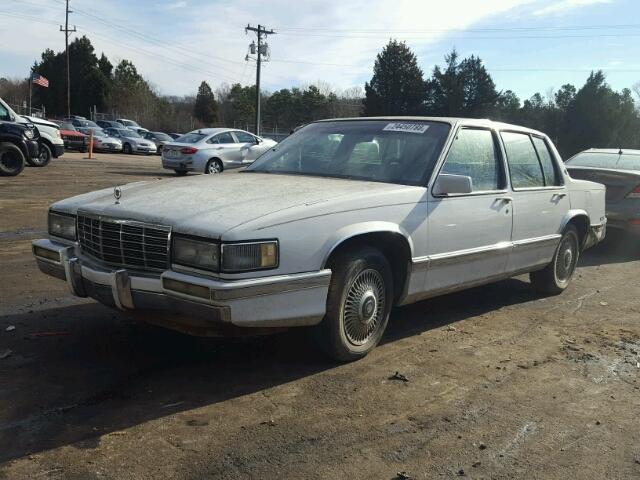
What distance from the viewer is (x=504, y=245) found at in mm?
5141

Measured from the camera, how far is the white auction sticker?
15.9 feet

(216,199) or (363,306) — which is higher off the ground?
(216,199)

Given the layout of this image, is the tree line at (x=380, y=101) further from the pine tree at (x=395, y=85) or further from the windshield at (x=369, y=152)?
the windshield at (x=369, y=152)

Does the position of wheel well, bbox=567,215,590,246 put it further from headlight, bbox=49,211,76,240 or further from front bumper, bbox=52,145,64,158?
front bumper, bbox=52,145,64,158

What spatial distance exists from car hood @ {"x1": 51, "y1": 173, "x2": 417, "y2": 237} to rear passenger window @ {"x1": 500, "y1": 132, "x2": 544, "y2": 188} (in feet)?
5.25

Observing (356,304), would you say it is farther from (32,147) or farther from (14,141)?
(32,147)

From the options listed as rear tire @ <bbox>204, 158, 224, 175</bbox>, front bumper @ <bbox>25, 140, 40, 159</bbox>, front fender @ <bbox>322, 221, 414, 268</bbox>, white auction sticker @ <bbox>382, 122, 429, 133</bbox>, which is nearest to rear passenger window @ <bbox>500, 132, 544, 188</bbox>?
white auction sticker @ <bbox>382, 122, 429, 133</bbox>

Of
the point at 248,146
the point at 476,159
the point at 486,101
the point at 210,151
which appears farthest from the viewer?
the point at 486,101

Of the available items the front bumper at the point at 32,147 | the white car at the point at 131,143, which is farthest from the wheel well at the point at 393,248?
the white car at the point at 131,143

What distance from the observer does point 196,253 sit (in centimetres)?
334

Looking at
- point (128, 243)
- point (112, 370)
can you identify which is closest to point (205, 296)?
point (128, 243)

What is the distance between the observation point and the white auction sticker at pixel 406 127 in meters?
4.85

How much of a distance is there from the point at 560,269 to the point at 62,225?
4758mm

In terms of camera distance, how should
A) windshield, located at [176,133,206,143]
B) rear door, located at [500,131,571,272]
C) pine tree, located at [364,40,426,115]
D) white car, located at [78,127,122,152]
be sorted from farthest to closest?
pine tree, located at [364,40,426,115]
white car, located at [78,127,122,152]
windshield, located at [176,133,206,143]
rear door, located at [500,131,571,272]
